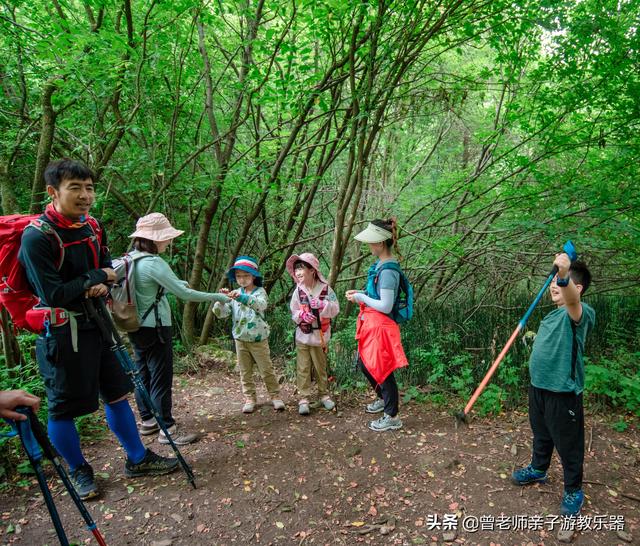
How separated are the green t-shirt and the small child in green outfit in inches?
87.5

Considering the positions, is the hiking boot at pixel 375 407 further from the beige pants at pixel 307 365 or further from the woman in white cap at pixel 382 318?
the beige pants at pixel 307 365

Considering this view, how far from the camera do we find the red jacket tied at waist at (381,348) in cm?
320

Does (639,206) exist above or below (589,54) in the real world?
below

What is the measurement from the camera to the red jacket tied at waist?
126 inches

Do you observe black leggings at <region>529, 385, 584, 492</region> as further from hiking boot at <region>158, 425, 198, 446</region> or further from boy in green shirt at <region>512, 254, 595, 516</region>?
hiking boot at <region>158, 425, 198, 446</region>

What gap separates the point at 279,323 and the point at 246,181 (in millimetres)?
2466

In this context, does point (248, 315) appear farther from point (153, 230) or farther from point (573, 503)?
point (573, 503)

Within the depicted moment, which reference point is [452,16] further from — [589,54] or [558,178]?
[558,178]

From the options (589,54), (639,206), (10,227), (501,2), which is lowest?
(10,227)

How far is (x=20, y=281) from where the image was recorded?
2.21 m

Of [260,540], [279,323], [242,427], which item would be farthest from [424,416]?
[279,323]

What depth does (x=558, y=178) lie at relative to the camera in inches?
188

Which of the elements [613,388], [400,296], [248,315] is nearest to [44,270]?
[248,315]

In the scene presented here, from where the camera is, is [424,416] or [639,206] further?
[639,206]
